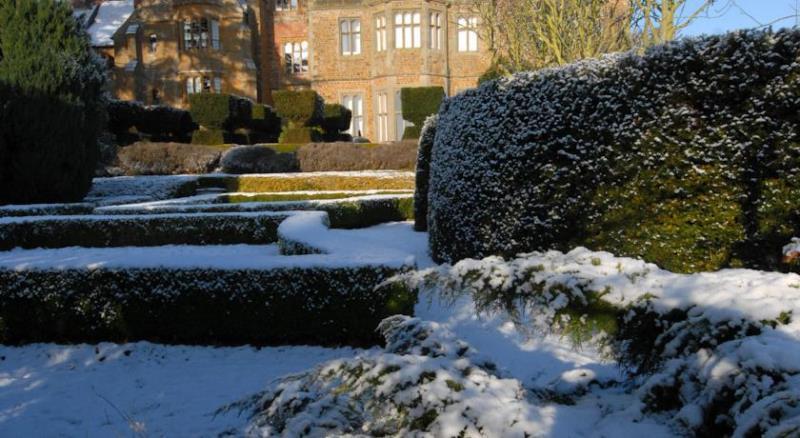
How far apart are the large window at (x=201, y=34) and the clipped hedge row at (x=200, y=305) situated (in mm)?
26780

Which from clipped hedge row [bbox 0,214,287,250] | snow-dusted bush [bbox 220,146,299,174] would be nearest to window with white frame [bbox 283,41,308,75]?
snow-dusted bush [bbox 220,146,299,174]

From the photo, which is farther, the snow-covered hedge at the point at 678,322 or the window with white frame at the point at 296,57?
the window with white frame at the point at 296,57

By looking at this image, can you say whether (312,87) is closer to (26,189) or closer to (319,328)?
(26,189)

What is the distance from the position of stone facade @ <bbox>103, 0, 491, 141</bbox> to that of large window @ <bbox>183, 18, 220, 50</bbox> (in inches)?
8.9

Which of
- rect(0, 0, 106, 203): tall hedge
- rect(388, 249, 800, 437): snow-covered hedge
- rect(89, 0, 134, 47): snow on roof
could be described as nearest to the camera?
rect(388, 249, 800, 437): snow-covered hedge

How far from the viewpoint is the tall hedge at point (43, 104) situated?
11.0 m

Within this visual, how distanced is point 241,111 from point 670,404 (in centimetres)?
2355

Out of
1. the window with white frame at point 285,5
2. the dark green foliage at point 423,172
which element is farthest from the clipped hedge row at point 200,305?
the window with white frame at point 285,5

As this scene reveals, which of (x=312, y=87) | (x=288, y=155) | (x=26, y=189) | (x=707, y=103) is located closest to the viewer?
(x=707, y=103)

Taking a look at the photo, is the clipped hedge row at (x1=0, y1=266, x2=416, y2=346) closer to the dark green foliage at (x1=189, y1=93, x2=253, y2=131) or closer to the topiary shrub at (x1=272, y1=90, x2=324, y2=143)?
the topiary shrub at (x1=272, y1=90, x2=324, y2=143)

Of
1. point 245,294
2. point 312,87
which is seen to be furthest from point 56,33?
point 312,87

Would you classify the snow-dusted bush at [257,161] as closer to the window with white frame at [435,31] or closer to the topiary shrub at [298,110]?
the topiary shrub at [298,110]

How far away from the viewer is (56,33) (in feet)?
38.5

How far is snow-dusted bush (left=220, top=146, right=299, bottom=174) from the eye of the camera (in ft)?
56.4
